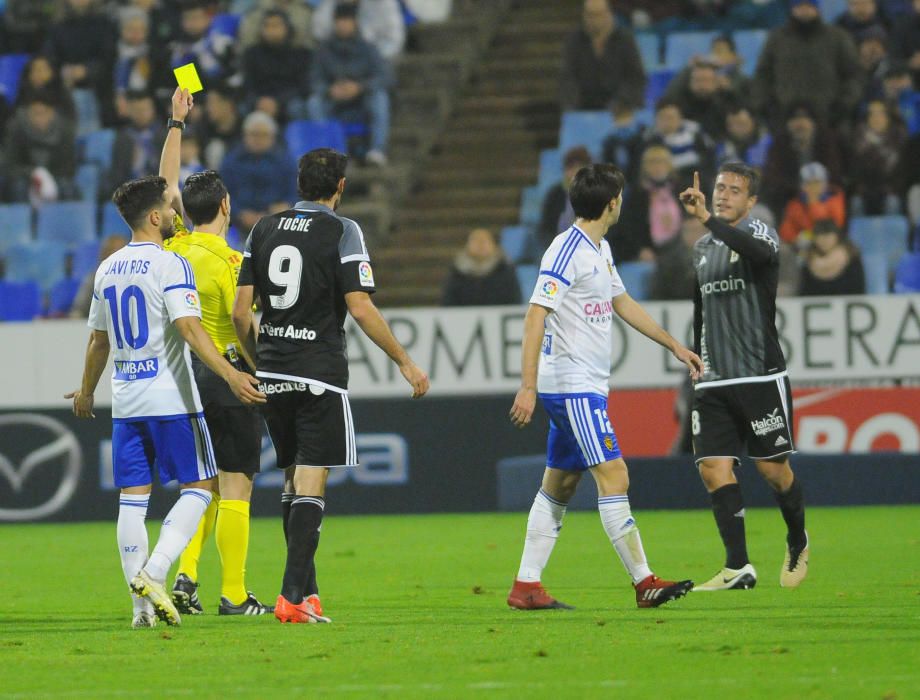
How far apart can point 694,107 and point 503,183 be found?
9.90ft

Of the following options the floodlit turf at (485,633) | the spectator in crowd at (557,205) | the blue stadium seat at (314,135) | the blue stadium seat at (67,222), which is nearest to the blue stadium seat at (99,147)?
the blue stadium seat at (67,222)

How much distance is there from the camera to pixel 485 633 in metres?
7.02

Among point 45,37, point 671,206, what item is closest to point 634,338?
point 671,206

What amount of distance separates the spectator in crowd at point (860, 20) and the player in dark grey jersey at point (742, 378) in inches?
379

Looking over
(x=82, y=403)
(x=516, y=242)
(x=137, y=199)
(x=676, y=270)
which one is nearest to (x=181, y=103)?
(x=137, y=199)

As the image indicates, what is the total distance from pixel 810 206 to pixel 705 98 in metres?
1.76

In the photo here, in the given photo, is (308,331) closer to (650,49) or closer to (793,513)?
(793,513)

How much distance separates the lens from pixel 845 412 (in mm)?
14953

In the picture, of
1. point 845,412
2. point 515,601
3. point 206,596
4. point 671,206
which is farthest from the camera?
point 671,206

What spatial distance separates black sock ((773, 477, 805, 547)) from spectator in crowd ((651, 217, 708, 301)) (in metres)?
6.55

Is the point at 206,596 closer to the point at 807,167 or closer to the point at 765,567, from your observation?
the point at 765,567

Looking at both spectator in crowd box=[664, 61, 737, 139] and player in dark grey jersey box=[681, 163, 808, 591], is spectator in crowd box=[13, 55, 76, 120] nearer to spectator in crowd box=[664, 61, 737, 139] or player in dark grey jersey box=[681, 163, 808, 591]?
spectator in crowd box=[664, 61, 737, 139]

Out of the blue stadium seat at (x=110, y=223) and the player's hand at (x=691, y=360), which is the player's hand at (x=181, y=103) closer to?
the player's hand at (x=691, y=360)

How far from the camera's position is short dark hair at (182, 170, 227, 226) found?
8117 millimetres
